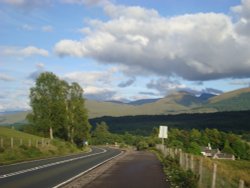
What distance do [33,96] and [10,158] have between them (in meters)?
60.3

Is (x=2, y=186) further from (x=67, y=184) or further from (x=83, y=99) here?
(x=83, y=99)

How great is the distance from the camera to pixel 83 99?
366 ft

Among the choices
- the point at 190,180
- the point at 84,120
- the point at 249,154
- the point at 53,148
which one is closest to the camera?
the point at 190,180

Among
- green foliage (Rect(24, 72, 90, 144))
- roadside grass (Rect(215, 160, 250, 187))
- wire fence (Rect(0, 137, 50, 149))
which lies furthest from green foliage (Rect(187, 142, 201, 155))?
roadside grass (Rect(215, 160, 250, 187))

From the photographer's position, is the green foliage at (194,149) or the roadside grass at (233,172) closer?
the roadside grass at (233,172)

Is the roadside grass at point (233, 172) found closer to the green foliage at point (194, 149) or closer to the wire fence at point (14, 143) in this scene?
the wire fence at point (14, 143)

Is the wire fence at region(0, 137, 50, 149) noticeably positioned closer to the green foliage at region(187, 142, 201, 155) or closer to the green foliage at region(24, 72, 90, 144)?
the green foliage at region(24, 72, 90, 144)

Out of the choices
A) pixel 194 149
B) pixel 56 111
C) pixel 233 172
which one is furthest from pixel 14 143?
pixel 194 149

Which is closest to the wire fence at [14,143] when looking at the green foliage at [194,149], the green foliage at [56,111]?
the green foliage at [56,111]

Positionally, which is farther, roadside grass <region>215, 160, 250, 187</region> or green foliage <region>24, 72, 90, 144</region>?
green foliage <region>24, 72, 90, 144</region>

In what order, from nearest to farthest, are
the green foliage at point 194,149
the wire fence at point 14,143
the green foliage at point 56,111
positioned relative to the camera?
1. the wire fence at point 14,143
2. the green foliage at point 56,111
3. the green foliage at point 194,149

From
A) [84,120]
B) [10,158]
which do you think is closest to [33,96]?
[84,120]

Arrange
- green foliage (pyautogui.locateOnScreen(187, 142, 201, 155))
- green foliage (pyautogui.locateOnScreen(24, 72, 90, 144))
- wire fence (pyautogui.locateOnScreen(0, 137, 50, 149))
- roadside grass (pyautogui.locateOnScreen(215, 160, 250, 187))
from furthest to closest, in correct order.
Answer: green foliage (pyautogui.locateOnScreen(187, 142, 201, 155))
green foliage (pyautogui.locateOnScreen(24, 72, 90, 144))
wire fence (pyautogui.locateOnScreen(0, 137, 50, 149))
roadside grass (pyautogui.locateOnScreen(215, 160, 250, 187))

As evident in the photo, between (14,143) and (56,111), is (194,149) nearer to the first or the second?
(56,111)
